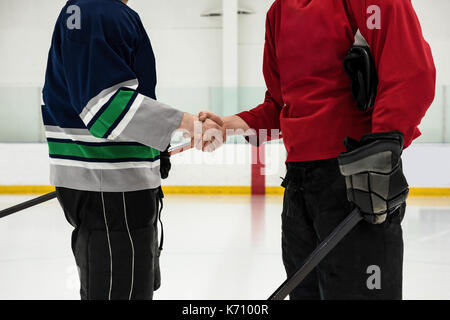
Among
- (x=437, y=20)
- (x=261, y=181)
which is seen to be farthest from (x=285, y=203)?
(x=437, y=20)

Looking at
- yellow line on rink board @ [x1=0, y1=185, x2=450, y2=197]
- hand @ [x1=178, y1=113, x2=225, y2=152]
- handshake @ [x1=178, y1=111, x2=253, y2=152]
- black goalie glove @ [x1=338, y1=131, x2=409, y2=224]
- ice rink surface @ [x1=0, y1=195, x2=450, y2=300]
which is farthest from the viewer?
yellow line on rink board @ [x1=0, y1=185, x2=450, y2=197]

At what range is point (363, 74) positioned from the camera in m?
0.98

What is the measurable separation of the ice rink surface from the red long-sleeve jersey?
5.16 ft

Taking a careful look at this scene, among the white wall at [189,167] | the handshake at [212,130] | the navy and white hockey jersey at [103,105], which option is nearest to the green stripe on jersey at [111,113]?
the navy and white hockey jersey at [103,105]

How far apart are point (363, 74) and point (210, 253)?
252 centimetres

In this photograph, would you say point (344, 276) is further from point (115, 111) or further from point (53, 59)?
point (53, 59)

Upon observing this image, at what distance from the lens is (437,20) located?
6863 millimetres

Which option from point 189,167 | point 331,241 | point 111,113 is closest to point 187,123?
point 111,113

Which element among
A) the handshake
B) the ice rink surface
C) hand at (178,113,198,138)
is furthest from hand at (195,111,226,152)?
the ice rink surface

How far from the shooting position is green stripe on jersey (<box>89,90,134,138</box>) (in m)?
1.04

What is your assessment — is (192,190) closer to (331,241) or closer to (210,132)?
(210,132)

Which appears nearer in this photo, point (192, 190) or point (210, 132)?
point (210, 132)

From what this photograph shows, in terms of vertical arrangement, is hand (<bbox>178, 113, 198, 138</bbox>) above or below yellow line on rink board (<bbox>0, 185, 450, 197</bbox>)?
above

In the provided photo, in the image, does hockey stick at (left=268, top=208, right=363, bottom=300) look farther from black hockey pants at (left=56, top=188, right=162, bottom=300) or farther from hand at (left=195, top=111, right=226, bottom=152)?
hand at (left=195, top=111, right=226, bottom=152)
